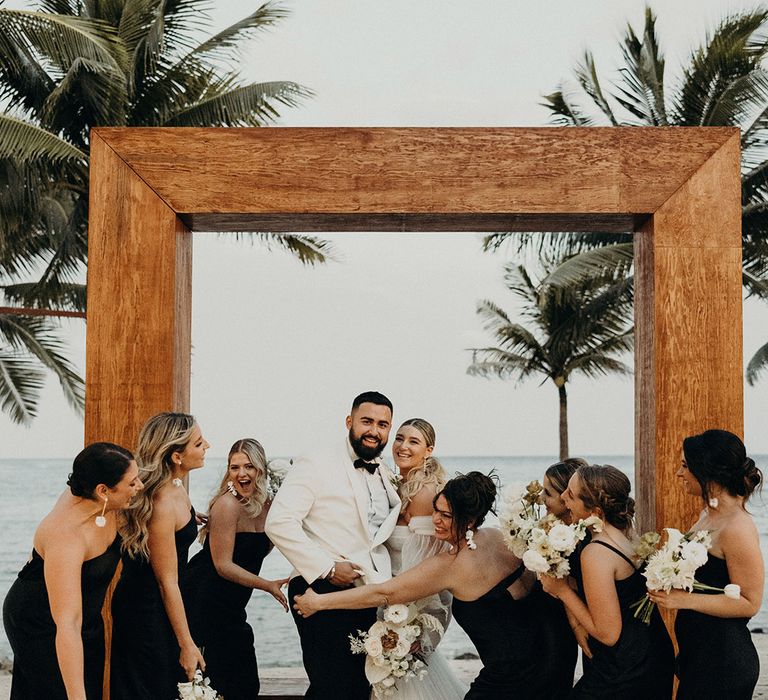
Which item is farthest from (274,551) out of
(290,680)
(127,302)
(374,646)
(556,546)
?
(556,546)

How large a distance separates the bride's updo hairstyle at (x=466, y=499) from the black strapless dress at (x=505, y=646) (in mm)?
320

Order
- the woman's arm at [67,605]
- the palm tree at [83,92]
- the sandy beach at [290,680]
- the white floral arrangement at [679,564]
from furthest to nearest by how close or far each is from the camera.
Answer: the palm tree at [83,92]
the sandy beach at [290,680]
the white floral arrangement at [679,564]
the woman's arm at [67,605]

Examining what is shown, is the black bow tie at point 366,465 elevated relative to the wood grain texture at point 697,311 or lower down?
lower down

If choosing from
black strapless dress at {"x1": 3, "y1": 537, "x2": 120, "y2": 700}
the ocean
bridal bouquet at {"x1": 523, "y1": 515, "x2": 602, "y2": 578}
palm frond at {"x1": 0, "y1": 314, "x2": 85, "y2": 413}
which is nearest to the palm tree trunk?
the ocean

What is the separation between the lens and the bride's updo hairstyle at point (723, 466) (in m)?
4.44

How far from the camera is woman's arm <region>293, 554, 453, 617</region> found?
4906 mm

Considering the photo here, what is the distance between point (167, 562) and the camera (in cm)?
481

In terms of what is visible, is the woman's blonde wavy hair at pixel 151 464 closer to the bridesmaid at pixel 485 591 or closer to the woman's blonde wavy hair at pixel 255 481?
the woman's blonde wavy hair at pixel 255 481

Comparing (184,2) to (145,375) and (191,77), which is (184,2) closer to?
(191,77)

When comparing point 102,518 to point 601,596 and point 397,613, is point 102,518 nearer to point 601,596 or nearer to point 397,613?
point 397,613

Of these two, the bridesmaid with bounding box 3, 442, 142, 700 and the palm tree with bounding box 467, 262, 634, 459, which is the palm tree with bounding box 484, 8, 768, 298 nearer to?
the palm tree with bounding box 467, 262, 634, 459

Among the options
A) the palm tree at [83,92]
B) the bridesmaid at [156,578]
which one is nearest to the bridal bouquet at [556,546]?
the bridesmaid at [156,578]

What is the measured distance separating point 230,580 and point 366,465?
112cm

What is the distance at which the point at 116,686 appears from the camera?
489 centimetres
